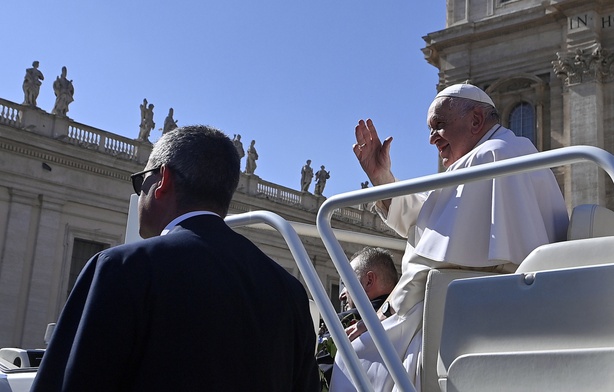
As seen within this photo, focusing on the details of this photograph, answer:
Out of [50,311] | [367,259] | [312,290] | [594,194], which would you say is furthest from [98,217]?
[312,290]

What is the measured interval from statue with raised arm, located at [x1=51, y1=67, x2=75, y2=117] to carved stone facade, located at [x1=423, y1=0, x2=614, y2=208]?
10859 mm

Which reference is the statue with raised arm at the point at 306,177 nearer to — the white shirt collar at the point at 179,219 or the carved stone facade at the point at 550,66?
the carved stone facade at the point at 550,66

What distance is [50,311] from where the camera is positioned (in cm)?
2284

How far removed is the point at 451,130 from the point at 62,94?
2219cm

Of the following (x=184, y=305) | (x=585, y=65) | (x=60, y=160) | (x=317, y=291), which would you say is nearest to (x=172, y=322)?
(x=184, y=305)

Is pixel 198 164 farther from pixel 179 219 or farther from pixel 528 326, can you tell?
pixel 528 326

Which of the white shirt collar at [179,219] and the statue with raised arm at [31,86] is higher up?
the statue with raised arm at [31,86]

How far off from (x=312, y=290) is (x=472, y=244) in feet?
2.00

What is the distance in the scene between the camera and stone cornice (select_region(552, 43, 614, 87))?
2122cm

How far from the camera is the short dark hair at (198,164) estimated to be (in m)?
2.16

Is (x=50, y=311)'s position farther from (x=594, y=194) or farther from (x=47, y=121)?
(x=594, y=194)

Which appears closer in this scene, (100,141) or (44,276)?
(44,276)

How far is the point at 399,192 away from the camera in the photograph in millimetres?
2549

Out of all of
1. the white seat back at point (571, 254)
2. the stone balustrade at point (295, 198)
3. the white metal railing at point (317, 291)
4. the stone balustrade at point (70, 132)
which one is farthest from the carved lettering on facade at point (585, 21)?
the white seat back at point (571, 254)
